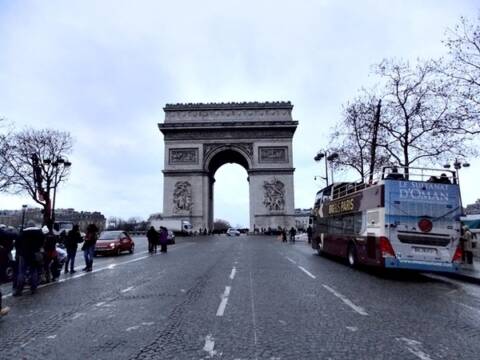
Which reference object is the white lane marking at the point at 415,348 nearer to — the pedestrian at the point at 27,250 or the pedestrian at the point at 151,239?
the pedestrian at the point at 27,250

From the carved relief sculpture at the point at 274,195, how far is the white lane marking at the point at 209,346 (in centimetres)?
5334

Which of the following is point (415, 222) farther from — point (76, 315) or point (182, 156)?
point (182, 156)

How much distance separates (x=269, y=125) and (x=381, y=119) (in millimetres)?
33702

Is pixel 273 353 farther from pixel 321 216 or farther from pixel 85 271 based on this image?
pixel 321 216


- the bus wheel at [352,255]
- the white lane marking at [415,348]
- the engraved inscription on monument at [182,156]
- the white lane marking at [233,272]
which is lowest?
the white lane marking at [415,348]

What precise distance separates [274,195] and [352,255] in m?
43.2

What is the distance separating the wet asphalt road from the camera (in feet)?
16.9

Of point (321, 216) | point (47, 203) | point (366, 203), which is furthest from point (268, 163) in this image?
point (366, 203)

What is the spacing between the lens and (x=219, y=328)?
6.19m

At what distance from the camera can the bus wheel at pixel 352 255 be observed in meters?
15.5

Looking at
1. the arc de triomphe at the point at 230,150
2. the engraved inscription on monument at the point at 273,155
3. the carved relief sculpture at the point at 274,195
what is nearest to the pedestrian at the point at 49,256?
the arc de triomphe at the point at 230,150

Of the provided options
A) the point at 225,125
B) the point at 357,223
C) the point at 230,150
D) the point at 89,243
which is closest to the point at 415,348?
the point at 357,223

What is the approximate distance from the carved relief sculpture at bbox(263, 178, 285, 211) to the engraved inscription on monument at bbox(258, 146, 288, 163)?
125 inches

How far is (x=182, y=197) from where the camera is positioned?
194ft
